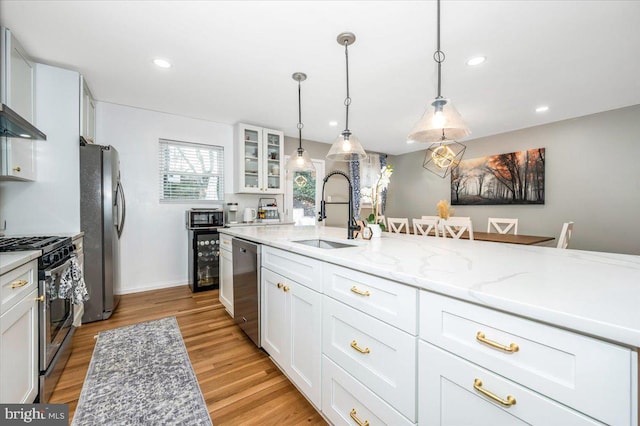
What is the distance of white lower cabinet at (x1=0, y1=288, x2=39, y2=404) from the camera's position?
121 cm

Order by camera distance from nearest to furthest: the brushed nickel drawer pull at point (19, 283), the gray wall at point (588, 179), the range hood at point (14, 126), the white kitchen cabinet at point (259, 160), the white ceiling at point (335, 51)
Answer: the brushed nickel drawer pull at point (19, 283), the range hood at point (14, 126), the white ceiling at point (335, 51), the gray wall at point (588, 179), the white kitchen cabinet at point (259, 160)

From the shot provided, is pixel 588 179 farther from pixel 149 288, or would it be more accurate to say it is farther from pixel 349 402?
pixel 149 288

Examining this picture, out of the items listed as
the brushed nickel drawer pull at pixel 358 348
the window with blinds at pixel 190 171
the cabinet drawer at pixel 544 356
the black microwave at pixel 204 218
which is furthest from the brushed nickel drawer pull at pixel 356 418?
the window with blinds at pixel 190 171

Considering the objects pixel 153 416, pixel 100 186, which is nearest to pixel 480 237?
pixel 153 416

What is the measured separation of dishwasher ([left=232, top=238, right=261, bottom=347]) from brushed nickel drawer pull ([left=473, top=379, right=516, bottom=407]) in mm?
1562

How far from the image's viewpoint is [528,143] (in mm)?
4688

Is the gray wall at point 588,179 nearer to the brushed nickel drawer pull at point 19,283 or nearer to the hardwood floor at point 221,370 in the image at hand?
the hardwood floor at point 221,370

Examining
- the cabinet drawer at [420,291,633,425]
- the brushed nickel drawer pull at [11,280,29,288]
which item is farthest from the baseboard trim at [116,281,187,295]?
the cabinet drawer at [420,291,633,425]

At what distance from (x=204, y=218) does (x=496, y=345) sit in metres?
3.87

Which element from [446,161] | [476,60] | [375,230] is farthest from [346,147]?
[446,161]

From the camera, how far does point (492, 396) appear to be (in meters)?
0.76

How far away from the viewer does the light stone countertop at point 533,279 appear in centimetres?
62

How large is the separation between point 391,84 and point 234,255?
8.16 feet

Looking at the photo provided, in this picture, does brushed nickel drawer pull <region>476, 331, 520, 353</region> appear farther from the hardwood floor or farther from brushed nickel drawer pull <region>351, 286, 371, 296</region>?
the hardwood floor
